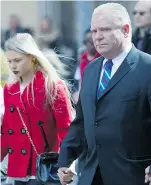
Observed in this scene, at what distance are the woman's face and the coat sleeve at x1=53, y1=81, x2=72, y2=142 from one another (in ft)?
0.98

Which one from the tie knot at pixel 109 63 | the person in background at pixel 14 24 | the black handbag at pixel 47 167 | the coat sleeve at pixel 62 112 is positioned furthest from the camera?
the person in background at pixel 14 24

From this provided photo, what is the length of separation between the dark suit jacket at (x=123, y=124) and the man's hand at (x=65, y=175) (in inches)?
5.6

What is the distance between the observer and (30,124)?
18.0ft

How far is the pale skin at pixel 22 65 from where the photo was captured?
553cm

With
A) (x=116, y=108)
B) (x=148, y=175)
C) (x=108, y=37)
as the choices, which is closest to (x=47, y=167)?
(x=116, y=108)

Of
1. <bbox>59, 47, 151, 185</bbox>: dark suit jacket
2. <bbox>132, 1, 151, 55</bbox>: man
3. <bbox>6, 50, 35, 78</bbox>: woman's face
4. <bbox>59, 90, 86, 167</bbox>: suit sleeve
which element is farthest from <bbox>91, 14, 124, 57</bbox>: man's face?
<bbox>132, 1, 151, 55</bbox>: man

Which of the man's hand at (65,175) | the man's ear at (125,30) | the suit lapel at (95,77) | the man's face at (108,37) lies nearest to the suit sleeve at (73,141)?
the man's hand at (65,175)

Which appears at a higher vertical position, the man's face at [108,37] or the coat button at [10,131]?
the man's face at [108,37]

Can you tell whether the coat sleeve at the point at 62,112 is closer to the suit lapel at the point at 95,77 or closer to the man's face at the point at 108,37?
the suit lapel at the point at 95,77

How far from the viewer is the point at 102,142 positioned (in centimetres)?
439

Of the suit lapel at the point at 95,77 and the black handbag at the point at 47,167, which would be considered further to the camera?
the black handbag at the point at 47,167

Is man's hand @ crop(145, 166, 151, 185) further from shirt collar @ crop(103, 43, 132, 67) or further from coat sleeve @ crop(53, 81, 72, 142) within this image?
coat sleeve @ crop(53, 81, 72, 142)

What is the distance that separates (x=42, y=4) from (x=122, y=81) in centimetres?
1092

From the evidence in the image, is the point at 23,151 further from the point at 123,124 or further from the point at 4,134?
the point at 123,124
